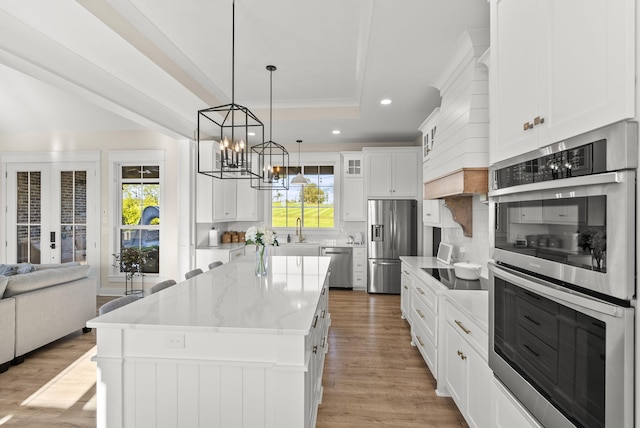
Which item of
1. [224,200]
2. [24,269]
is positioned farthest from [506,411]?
[224,200]

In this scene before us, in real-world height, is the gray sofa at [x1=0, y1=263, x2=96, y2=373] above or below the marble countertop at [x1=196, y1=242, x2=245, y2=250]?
below

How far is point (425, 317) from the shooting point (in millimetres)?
2959

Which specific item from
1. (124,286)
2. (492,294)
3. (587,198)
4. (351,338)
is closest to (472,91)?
(492,294)

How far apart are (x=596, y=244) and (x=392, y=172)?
4942 mm

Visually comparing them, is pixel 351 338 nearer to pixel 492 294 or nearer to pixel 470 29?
pixel 492 294

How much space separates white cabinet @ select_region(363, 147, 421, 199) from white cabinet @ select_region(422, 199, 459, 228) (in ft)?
4.13

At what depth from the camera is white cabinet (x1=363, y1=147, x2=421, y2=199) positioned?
18.6 feet

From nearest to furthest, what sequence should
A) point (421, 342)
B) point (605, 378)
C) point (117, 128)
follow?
point (605, 378) → point (421, 342) → point (117, 128)

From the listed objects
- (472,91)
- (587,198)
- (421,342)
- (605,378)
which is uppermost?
(472,91)

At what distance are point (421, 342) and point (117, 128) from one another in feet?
18.0

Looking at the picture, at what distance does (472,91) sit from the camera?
2387 mm

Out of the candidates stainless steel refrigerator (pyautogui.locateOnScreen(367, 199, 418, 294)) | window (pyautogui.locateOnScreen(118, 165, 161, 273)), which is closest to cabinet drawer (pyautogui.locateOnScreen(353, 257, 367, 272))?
stainless steel refrigerator (pyautogui.locateOnScreen(367, 199, 418, 294))

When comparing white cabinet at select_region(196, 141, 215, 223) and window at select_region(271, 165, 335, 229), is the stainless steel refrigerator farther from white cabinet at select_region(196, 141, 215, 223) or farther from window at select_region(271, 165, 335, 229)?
white cabinet at select_region(196, 141, 215, 223)

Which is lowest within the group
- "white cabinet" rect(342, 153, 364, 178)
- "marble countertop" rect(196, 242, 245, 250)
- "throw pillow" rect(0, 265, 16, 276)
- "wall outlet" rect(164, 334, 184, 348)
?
"throw pillow" rect(0, 265, 16, 276)
